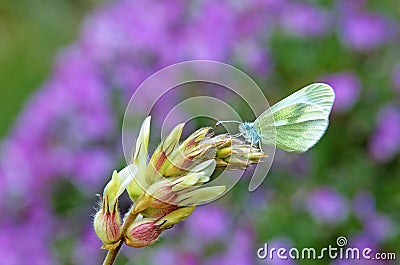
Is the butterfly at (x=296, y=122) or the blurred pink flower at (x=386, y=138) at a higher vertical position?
the blurred pink flower at (x=386, y=138)

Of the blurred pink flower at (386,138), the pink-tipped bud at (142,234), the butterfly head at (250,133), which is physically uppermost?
the blurred pink flower at (386,138)

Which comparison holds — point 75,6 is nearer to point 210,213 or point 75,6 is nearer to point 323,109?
point 210,213

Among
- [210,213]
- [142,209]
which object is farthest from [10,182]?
[142,209]

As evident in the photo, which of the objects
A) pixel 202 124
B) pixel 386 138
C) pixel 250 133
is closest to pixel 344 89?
pixel 386 138

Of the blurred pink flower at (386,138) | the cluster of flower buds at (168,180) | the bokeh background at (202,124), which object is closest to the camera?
the cluster of flower buds at (168,180)

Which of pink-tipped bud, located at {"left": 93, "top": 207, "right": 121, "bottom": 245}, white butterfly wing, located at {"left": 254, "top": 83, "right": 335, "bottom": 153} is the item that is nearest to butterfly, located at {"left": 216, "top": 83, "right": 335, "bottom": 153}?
white butterfly wing, located at {"left": 254, "top": 83, "right": 335, "bottom": 153}

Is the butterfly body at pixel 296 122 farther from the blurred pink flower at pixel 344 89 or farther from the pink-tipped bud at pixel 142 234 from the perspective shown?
the blurred pink flower at pixel 344 89

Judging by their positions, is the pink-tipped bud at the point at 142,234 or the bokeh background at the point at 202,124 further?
the bokeh background at the point at 202,124

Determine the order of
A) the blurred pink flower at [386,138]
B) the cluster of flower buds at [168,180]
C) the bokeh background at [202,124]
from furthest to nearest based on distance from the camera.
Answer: the blurred pink flower at [386,138] → the bokeh background at [202,124] → the cluster of flower buds at [168,180]

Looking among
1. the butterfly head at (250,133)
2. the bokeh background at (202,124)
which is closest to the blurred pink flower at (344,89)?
the bokeh background at (202,124)
